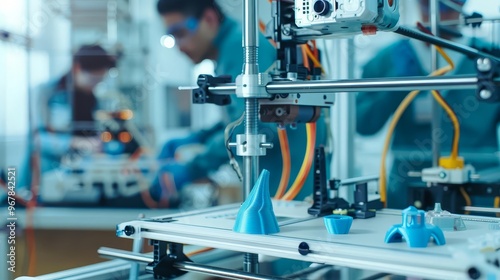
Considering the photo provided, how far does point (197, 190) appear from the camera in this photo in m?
3.89

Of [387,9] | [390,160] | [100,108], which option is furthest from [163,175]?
[387,9]

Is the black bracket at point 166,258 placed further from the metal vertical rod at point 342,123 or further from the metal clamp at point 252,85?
the metal vertical rod at point 342,123

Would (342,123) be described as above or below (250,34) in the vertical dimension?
below

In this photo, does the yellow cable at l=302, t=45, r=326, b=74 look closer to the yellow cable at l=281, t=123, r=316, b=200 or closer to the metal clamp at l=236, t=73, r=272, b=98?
the yellow cable at l=281, t=123, r=316, b=200

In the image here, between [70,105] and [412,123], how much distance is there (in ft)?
7.49

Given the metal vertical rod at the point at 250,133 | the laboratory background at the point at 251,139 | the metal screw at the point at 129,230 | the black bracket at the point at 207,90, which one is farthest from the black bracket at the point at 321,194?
the metal screw at the point at 129,230

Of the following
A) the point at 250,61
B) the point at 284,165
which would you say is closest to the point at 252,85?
the point at 250,61

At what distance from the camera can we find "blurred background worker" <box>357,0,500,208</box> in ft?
8.99

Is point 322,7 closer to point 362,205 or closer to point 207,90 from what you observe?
point 207,90

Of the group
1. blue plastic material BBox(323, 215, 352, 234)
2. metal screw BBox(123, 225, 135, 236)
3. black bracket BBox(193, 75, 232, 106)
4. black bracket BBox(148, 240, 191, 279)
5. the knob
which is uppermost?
the knob

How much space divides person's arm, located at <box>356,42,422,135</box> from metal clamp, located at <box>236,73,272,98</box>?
1813 millimetres

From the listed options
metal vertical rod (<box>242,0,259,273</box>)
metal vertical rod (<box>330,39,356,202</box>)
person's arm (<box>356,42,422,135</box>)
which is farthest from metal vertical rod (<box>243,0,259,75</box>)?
person's arm (<box>356,42,422,135</box>)

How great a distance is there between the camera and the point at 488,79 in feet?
3.15

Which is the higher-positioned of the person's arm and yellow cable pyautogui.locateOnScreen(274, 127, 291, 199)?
the person's arm
